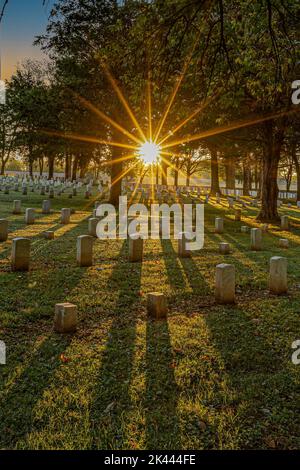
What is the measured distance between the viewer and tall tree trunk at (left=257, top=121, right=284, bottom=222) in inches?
725

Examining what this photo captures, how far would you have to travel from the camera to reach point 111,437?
117 inches

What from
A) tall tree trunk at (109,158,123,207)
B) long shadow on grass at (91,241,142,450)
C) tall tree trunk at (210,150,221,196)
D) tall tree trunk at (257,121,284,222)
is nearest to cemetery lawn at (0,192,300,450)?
long shadow on grass at (91,241,142,450)

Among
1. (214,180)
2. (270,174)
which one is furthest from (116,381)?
(214,180)

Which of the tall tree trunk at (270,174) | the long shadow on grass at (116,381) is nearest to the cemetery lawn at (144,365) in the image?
the long shadow on grass at (116,381)

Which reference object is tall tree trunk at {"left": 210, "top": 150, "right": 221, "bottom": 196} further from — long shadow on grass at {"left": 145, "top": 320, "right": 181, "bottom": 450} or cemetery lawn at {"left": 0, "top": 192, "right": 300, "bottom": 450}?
long shadow on grass at {"left": 145, "top": 320, "right": 181, "bottom": 450}

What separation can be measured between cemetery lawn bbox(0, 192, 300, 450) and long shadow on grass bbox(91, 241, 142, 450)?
0.01 meters

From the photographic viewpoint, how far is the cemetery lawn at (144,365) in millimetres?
A: 3053

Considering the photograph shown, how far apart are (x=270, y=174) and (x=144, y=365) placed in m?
16.0

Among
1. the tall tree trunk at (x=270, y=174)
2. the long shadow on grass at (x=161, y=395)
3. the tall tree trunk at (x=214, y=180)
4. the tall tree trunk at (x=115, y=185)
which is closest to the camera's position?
the long shadow on grass at (x=161, y=395)

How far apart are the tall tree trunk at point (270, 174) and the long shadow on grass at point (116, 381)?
13229 millimetres

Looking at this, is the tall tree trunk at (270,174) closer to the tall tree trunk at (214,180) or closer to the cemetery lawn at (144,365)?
the cemetery lawn at (144,365)

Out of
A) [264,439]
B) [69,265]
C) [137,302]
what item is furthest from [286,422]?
[69,265]

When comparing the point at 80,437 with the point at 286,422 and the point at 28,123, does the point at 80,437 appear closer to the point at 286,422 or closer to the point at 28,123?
the point at 286,422

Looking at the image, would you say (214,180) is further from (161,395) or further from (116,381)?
(161,395)
